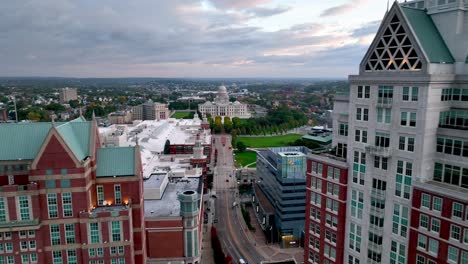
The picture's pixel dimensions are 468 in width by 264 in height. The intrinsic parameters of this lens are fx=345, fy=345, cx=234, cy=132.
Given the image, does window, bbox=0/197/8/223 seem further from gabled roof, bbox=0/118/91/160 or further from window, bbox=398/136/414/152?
window, bbox=398/136/414/152

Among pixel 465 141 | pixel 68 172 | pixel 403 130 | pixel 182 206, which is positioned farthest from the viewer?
pixel 182 206

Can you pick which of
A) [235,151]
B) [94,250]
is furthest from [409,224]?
[235,151]

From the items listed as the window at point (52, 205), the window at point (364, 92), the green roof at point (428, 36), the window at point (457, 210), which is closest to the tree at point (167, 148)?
the window at point (52, 205)

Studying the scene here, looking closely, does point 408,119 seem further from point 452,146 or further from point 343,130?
point 343,130

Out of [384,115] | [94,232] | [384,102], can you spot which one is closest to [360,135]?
[384,115]

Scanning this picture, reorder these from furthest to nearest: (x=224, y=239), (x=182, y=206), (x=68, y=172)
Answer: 1. (x=224, y=239)
2. (x=182, y=206)
3. (x=68, y=172)

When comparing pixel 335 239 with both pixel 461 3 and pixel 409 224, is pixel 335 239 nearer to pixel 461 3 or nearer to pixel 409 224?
pixel 409 224

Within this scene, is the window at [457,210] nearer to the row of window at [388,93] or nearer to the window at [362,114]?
the row of window at [388,93]
